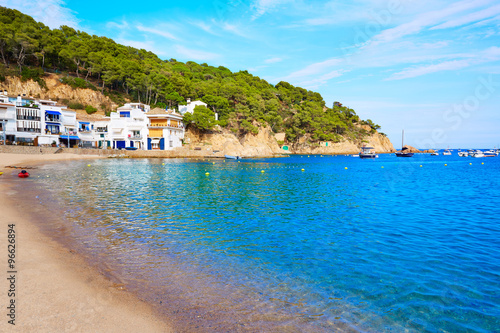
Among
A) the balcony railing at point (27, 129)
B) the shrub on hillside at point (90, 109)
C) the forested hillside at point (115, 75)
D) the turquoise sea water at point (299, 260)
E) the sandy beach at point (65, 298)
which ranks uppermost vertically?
the forested hillside at point (115, 75)

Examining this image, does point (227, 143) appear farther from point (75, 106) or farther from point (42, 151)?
point (42, 151)

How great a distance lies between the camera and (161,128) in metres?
72.2

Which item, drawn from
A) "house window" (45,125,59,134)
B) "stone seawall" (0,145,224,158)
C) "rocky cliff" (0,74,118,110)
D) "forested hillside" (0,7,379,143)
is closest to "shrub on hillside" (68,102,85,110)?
"rocky cliff" (0,74,118,110)

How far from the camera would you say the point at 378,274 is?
859 centimetres

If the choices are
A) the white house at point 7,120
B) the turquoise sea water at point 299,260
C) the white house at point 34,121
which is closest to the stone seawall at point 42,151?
the white house at point 34,121

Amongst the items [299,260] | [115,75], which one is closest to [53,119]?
[115,75]

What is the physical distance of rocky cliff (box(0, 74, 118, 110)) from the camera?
68575mm

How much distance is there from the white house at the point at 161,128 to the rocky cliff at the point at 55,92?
17369 millimetres

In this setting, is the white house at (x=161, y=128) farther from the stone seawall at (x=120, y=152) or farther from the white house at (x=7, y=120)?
the white house at (x=7, y=120)

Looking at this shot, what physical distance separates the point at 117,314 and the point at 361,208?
16610mm

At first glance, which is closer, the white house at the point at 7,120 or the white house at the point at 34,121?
the white house at the point at 7,120

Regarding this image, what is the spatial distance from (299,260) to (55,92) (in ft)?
286

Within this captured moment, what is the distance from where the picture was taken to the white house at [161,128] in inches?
2842

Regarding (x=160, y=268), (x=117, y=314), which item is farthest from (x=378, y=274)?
(x=117, y=314)
